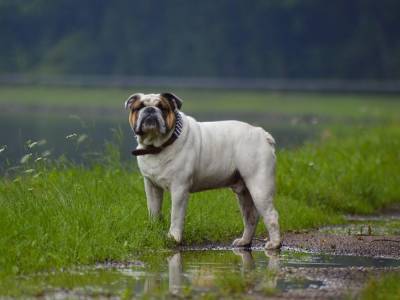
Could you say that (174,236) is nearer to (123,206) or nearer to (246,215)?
(246,215)

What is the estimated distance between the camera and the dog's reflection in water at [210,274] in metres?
8.59

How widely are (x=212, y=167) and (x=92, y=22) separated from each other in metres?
57.6

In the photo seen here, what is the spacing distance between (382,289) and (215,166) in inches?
96.3

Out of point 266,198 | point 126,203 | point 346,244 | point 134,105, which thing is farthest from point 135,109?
point 346,244

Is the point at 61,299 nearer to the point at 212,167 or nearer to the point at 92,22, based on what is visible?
the point at 212,167

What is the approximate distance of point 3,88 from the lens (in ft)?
174

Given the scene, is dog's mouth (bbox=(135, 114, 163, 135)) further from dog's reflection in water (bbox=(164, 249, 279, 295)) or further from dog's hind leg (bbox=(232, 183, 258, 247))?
dog's hind leg (bbox=(232, 183, 258, 247))

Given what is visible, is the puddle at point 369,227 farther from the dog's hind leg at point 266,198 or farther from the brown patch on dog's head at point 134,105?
the brown patch on dog's head at point 134,105

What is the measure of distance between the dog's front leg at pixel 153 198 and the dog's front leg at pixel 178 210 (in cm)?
23

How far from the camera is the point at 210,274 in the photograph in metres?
9.13

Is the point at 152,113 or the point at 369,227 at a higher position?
the point at 152,113

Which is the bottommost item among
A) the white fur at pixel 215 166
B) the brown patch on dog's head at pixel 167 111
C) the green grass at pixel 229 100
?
the white fur at pixel 215 166

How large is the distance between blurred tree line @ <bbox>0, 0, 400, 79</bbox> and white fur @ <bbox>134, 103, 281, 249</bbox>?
50710mm

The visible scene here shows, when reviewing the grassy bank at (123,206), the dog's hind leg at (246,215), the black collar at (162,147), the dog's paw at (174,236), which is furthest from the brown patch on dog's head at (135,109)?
the dog's hind leg at (246,215)
